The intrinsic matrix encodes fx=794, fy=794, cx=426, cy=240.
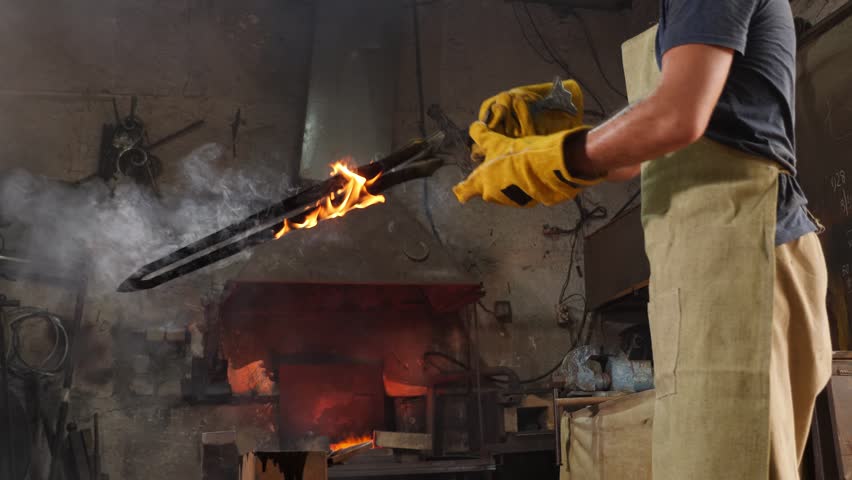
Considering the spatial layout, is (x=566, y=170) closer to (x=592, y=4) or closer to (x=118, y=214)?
(x=118, y=214)

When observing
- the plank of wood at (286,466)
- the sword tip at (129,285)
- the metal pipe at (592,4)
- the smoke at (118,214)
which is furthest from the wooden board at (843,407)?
the metal pipe at (592,4)

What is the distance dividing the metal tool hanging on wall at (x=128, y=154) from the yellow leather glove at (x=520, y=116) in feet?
16.9

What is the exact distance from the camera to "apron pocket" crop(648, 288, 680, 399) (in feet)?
5.24

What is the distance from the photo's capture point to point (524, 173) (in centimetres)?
173

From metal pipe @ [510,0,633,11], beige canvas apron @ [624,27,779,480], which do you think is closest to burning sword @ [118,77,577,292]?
beige canvas apron @ [624,27,779,480]

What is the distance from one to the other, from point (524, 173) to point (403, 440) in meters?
4.63

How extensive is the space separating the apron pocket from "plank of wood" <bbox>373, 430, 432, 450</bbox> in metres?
4.56

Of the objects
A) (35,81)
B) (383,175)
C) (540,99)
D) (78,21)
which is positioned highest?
(78,21)

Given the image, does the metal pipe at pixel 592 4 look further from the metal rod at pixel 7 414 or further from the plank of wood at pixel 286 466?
the plank of wood at pixel 286 466

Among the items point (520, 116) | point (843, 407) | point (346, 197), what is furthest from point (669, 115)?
point (346, 197)

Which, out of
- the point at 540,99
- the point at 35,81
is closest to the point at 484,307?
the point at 35,81

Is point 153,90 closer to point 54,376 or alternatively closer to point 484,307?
point 54,376

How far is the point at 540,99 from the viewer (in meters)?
2.10

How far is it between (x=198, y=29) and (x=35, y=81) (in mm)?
1428
